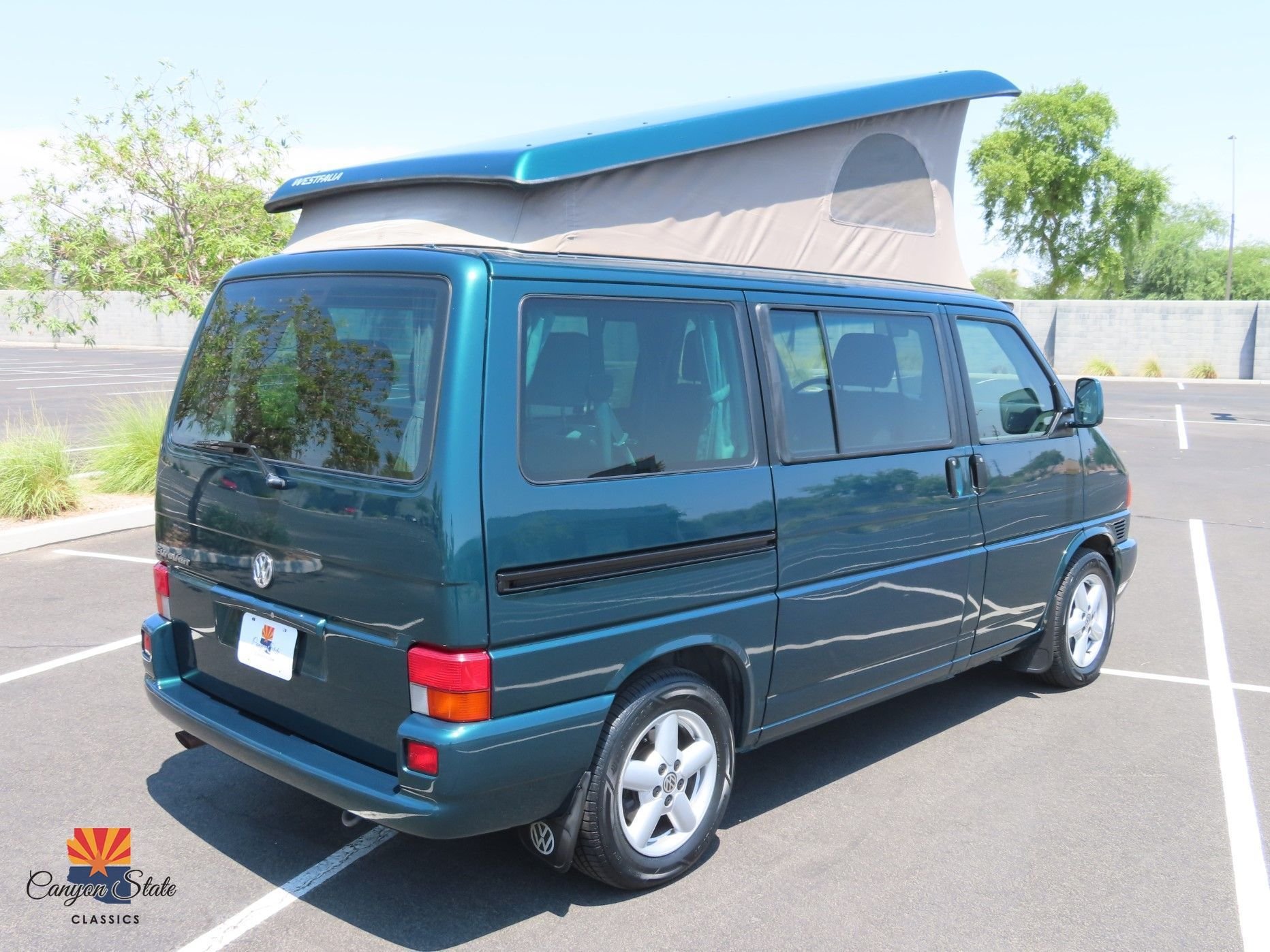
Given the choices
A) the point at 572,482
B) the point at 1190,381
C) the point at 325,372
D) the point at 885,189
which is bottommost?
the point at 1190,381

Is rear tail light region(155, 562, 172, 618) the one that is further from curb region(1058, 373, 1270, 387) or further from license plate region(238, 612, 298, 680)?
curb region(1058, 373, 1270, 387)

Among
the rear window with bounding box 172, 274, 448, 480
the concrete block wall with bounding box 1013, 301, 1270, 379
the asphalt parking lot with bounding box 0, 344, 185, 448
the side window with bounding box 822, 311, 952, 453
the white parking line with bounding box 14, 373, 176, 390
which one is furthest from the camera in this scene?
the concrete block wall with bounding box 1013, 301, 1270, 379

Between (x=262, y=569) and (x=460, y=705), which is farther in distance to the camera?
(x=262, y=569)

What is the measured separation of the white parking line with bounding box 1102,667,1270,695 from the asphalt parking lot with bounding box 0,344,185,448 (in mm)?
9757

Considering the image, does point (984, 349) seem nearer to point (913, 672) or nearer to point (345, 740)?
point (913, 672)

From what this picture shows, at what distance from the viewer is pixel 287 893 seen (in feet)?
11.7

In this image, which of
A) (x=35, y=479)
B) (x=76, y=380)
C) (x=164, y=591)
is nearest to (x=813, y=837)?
(x=164, y=591)

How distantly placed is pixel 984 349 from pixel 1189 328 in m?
33.6

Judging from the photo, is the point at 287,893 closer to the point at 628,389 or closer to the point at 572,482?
the point at 572,482

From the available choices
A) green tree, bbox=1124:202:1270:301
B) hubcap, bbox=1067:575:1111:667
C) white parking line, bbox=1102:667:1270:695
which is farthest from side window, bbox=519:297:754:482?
green tree, bbox=1124:202:1270:301

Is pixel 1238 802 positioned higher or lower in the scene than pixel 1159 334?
lower

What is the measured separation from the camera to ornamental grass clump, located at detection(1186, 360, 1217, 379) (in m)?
34.0

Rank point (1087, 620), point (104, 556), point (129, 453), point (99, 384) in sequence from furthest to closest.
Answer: point (99, 384) < point (129, 453) < point (104, 556) < point (1087, 620)

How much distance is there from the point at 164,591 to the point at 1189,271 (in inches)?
2305
